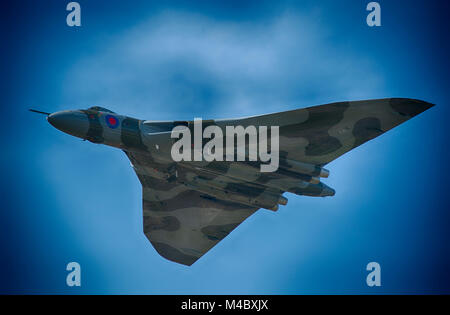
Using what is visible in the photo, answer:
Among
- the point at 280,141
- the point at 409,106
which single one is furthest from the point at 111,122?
the point at 409,106

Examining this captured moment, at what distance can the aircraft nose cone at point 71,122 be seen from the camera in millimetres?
18453

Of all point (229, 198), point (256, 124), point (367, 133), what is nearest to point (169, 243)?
point (229, 198)

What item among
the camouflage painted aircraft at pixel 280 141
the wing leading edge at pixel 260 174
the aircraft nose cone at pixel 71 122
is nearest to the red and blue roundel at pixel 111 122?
the camouflage painted aircraft at pixel 280 141

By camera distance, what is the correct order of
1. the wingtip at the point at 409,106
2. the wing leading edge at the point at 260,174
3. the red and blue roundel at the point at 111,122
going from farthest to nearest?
the red and blue roundel at the point at 111,122, the wing leading edge at the point at 260,174, the wingtip at the point at 409,106

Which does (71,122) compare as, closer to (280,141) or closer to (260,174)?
(260,174)

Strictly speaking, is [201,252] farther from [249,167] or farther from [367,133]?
[367,133]

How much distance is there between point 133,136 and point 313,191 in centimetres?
846

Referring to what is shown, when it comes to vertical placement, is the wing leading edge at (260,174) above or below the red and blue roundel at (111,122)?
below

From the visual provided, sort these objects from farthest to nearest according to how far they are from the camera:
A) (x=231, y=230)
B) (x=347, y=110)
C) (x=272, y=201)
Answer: (x=231, y=230), (x=272, y=201), (x=347, y=110)

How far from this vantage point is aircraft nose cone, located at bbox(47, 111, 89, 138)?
18453 mm

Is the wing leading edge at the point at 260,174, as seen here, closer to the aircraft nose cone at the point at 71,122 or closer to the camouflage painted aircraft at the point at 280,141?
the camouflage painted aircraft at the point at 280,141

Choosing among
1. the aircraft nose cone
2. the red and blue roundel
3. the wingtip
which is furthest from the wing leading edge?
the aircraft nose cone

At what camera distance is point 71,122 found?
728 inches

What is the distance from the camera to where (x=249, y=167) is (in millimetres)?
19469
